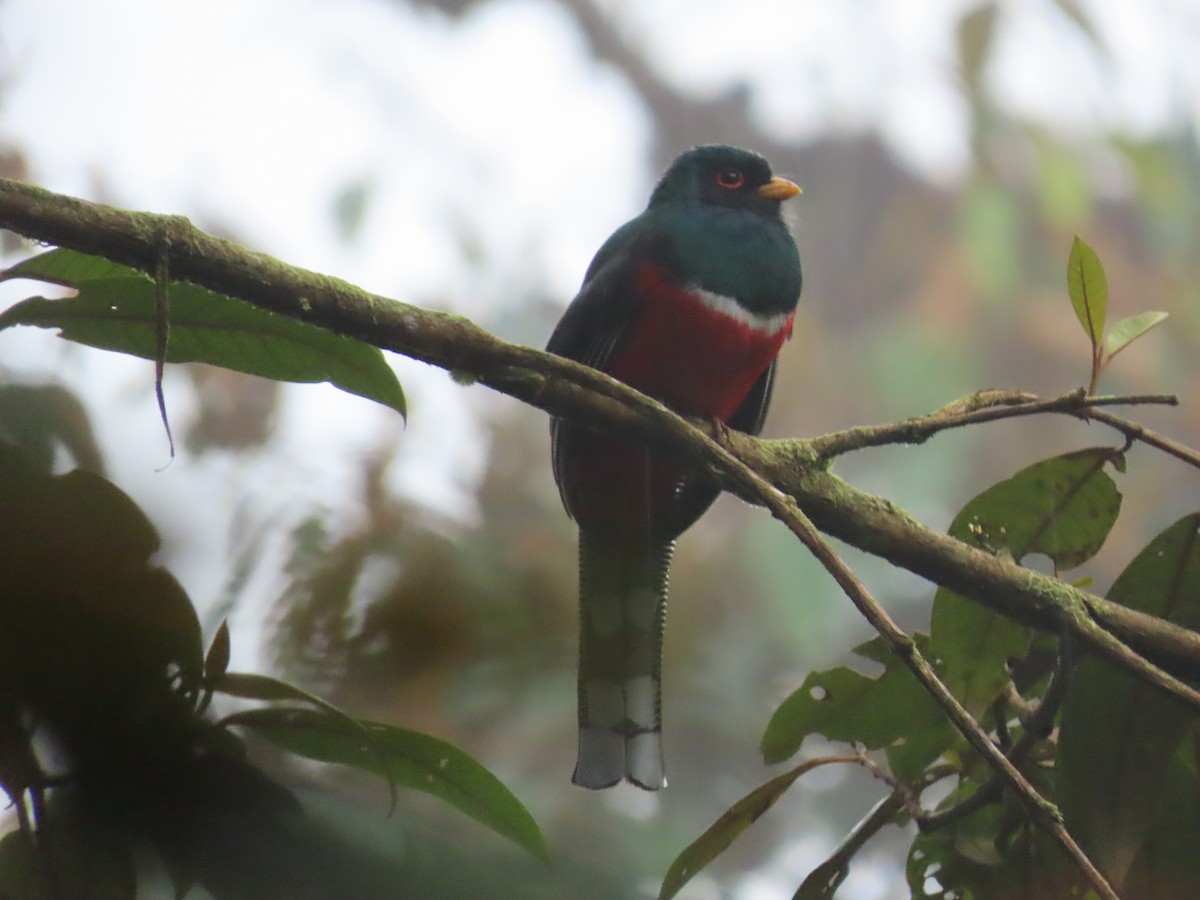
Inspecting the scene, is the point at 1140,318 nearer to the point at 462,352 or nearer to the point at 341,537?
→ the point at 462,352

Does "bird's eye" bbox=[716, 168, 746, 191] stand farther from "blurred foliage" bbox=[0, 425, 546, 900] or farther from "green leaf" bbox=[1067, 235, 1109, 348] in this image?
"blurred foliage" bbox=[0, 425, 546, 900]

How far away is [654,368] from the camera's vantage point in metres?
1.51

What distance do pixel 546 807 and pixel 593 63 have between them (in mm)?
3359

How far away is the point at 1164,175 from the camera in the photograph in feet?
13.3

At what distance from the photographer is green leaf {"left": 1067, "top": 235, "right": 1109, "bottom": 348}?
1.00m

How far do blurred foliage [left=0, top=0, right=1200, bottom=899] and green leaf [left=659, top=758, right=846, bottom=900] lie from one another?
0.04 m

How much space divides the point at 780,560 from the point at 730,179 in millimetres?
1572

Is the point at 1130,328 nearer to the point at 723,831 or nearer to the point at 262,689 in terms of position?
the point at 723,831

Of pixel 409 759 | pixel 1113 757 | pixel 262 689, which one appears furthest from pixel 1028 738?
pixel 262 689

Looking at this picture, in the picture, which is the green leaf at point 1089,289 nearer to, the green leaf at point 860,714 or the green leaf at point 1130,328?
the green leaf at point 1130,328

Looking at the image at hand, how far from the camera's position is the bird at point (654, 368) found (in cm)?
118

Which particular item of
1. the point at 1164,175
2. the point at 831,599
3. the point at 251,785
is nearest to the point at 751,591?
the point at 831,599

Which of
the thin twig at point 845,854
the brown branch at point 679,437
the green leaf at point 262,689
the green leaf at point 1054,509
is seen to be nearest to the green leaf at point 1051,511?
the green leaf at point 1054,509

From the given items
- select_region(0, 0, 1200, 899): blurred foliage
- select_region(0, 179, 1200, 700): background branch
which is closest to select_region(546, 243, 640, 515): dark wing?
select_region(0, 0, 1200, 899): blurred foliage
